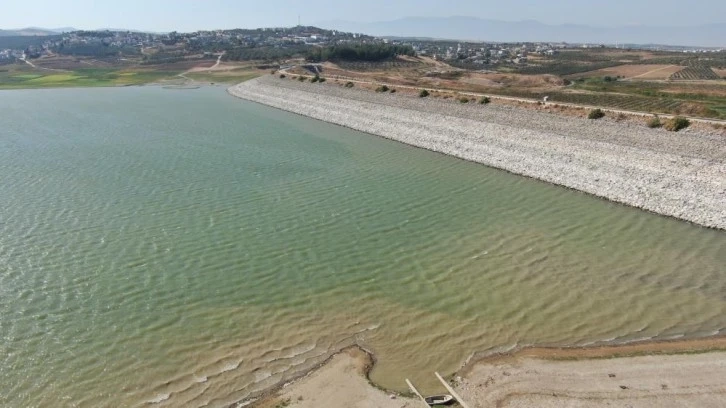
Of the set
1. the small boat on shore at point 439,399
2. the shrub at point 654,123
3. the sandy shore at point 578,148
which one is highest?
the shrub at point 654,123

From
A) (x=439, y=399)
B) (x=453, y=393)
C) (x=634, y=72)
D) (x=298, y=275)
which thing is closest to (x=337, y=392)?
(x=439, y=399)

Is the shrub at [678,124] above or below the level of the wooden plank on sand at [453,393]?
above

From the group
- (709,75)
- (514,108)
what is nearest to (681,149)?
(514,108)

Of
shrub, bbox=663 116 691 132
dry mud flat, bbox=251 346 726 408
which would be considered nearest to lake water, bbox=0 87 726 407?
dry mud flat, bbox=251 346 726 408

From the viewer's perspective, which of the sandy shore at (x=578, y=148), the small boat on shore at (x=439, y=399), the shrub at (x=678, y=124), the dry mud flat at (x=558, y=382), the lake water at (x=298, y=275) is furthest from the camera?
the shrub at (x=678, y=124)

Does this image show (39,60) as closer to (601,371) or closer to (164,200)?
(164,200)

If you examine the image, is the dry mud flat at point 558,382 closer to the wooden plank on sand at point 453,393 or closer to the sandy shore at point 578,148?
the wooden plank on sand at point 453,393

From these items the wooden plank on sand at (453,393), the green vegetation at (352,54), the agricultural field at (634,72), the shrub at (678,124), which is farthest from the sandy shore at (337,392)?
the green vegetation at (352,54)
